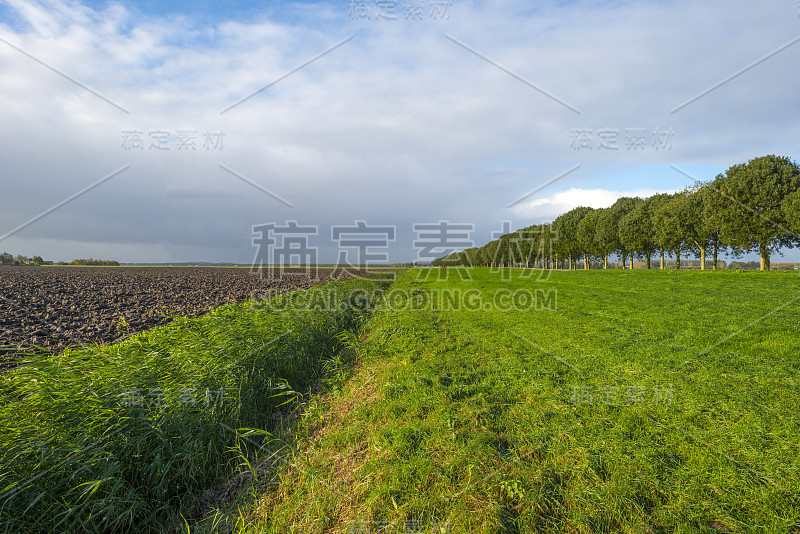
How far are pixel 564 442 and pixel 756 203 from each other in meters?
45.6

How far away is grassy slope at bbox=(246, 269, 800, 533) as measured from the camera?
3355mm

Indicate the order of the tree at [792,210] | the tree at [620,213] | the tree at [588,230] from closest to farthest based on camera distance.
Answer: the tree at [792,210] < the tree at [620,213] < the tree at [588,230]

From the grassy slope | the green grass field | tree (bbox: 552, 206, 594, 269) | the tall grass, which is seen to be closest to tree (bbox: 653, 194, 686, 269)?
tree (bbox: 552, 206, 594, 269)

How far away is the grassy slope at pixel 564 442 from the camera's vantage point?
11.0 feet

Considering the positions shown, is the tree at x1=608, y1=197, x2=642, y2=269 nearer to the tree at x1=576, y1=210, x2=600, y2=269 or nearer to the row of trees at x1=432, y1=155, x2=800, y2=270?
the row of trees at x1=432, y1=155, x2=800, y2=270

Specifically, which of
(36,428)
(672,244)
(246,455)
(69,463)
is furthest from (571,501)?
(672,244)

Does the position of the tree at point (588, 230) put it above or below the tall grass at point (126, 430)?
above

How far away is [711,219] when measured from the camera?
121 ft

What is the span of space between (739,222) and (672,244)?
11.4 meters

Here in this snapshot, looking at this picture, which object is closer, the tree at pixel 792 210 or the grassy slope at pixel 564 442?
the grassy slope at pixel 564 442

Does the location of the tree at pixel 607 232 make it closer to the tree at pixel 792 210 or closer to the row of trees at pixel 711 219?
the row of trees at pixel 711 219

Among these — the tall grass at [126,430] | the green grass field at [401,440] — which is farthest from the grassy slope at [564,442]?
the tall grass at [126,430]

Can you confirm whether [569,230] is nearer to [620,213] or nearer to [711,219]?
[620,213]

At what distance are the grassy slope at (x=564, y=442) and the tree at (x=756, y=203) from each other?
3639 cm
